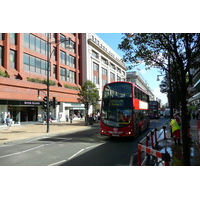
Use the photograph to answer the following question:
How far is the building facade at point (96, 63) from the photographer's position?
145 ft

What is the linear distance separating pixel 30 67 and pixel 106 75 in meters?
30.6

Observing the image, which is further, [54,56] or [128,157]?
[54,56]

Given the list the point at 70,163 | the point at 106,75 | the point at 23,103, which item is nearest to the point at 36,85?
the point at 23,103

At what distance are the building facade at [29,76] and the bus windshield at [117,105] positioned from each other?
8.58 metres

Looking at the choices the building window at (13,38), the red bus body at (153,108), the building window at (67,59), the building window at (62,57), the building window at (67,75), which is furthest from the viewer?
the red bus body at (153,108)

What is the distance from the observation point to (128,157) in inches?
319

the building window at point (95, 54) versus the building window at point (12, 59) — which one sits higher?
the building window at point (95, 54)

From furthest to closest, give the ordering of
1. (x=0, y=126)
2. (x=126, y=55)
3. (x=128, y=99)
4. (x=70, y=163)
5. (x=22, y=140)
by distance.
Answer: (x=0, y=126) → (x=22, y=140) → (x=128, y=99) → (x=126, y=55) → (x=70, y=163)

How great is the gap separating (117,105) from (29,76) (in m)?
20.2

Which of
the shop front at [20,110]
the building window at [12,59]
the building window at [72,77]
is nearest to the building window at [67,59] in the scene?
the building window at [72,77]

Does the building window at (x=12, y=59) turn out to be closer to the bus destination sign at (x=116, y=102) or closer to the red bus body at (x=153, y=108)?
the bus destination sign at (x=116, y=102)

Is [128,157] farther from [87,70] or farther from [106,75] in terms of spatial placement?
[106,75]

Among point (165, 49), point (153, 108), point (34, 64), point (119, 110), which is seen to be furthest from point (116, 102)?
point (153, 108)

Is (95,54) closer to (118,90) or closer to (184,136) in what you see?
(118,90)
